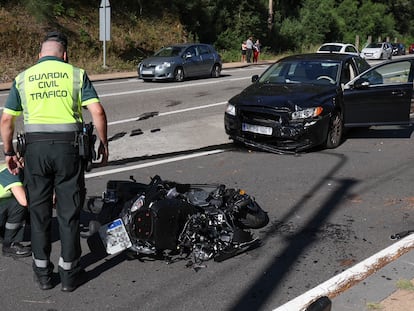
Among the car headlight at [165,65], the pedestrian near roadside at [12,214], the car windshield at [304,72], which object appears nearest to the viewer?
the pedestrian near roadside at [12,214]

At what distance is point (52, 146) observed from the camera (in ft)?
12.9

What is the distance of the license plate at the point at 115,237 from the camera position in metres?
4.47

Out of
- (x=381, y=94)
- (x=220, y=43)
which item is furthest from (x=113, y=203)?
(x=220, y=43)

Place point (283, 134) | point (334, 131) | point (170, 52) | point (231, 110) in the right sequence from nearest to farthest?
point (283, 134) → point (231, 110) → point (334, 131) → point (170, 52)

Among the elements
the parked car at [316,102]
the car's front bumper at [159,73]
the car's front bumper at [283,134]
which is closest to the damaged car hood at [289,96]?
the parked car at [316,102]

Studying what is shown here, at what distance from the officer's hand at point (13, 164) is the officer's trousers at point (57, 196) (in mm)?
283

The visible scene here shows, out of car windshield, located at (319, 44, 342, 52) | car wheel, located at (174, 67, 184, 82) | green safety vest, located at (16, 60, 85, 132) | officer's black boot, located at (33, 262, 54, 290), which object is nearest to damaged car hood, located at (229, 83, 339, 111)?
green safety vest, located at (16, 60, 85, 132)

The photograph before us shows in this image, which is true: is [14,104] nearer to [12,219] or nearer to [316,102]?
[12,219]

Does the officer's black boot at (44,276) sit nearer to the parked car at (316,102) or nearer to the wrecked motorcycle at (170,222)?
the wrecked motorcycle at (170,222)

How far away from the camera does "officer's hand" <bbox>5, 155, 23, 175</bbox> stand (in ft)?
13.9

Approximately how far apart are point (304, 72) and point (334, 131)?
55.0 inches

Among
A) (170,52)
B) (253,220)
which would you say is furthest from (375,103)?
(170,52)

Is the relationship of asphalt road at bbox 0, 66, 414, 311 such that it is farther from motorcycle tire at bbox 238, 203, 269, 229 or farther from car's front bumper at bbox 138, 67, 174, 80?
car's front bumper at bbox 138, 67, 174, 80

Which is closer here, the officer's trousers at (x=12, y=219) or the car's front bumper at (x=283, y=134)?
the officer's trousers at (x=12, y=219)
